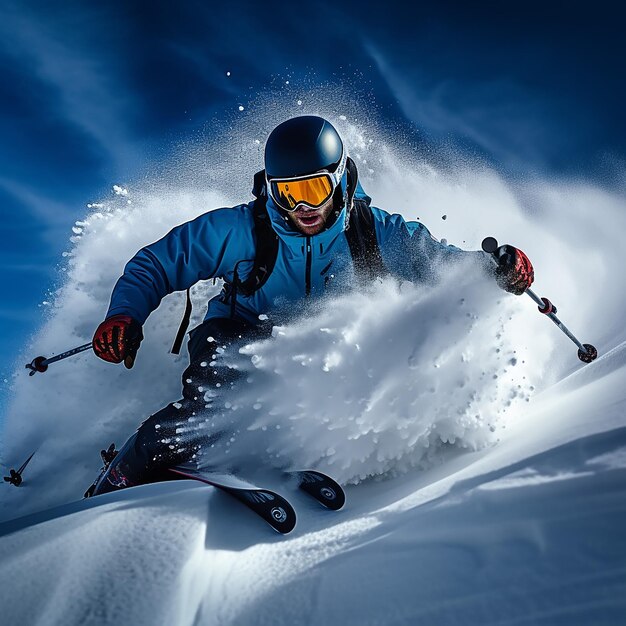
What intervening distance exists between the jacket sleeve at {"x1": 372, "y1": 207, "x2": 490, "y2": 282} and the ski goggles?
60 centimetres

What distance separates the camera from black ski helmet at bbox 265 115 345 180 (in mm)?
2969

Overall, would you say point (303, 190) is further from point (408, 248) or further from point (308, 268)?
point (408, 248)

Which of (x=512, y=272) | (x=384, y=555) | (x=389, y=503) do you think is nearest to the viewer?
(x=384, y=555)

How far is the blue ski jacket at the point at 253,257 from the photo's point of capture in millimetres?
3164

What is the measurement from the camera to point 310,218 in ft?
9.96

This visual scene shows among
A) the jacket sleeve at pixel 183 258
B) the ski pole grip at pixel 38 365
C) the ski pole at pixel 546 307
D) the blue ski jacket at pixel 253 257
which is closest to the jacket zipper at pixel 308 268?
the blue ski jacket at pixel 253 257

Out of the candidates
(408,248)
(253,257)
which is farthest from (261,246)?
(408,248)

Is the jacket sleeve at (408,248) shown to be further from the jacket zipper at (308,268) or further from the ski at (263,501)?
the ski at (263,501)

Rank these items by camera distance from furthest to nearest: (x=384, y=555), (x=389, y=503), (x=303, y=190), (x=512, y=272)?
(x=303, y=190), (x=512, y=272), (x=389, y=503), (x=384, y=555)

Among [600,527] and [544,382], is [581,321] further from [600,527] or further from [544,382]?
[600,527]

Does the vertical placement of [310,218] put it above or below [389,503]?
above

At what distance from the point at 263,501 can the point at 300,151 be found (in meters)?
2.23

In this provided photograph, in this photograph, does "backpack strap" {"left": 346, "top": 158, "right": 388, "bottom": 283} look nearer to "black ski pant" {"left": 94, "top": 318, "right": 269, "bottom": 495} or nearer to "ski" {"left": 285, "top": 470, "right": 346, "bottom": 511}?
"black ski pant" {"left": 94, "top": 318, "right": 269, "bottom": 495}

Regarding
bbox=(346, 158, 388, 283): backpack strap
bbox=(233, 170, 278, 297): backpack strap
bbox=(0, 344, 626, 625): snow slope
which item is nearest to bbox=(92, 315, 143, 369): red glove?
bbox=(233, 170, 278, 297): backpack strap
